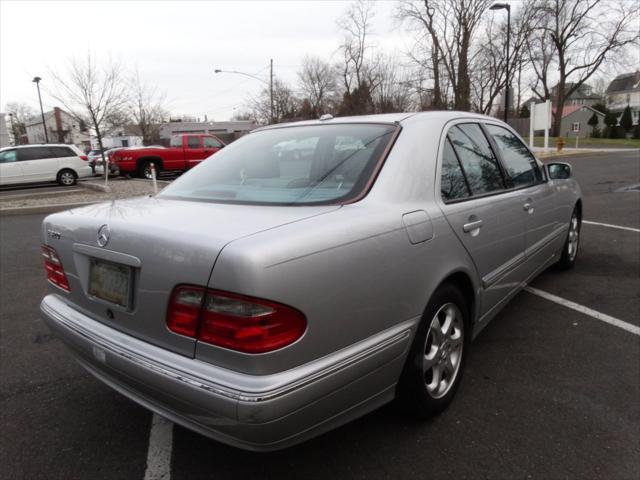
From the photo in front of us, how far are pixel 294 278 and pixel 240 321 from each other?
24 cm

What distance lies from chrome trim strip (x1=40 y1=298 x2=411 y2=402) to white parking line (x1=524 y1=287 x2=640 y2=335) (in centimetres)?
244

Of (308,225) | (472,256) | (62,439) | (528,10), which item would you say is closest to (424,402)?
(472,256)

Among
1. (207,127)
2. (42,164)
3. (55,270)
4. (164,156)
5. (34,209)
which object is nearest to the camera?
(55,270)

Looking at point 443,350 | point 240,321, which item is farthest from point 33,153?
point 240,321

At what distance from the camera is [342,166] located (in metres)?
2.39

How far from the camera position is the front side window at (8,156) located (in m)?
16.9

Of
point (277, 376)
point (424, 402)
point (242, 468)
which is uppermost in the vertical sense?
point (277, 376)

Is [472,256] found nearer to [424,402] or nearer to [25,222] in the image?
[424,402]

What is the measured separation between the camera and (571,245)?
16.3 ft

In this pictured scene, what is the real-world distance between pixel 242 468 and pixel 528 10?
4497cm

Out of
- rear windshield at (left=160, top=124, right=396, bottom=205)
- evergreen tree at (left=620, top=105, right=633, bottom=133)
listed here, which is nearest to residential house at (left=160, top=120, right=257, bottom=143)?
evergreen tree at (left=620, top=105, right=633, bottom=133)

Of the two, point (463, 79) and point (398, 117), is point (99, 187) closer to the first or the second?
point (398, 117)

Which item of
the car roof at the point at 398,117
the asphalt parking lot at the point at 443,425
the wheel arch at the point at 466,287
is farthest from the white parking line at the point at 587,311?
the car roof at the point at 398,117

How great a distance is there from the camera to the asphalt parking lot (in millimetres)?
2160
